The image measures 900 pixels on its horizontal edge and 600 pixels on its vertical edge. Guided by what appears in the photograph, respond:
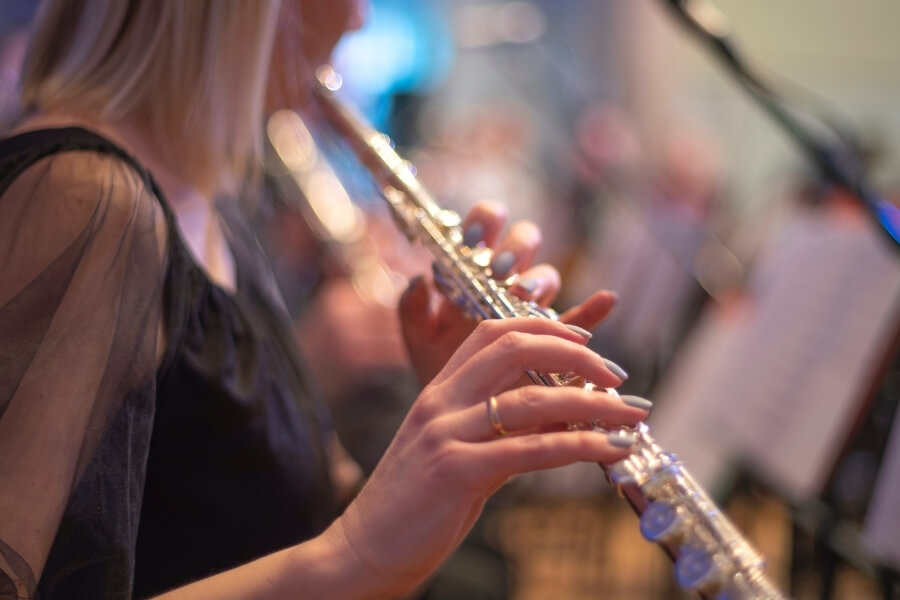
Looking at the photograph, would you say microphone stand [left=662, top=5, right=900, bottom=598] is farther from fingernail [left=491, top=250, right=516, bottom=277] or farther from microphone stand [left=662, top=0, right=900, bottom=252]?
fingernail [left=491, top=250, right=516, bottom=277]

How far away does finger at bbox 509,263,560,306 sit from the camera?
729 millimetres

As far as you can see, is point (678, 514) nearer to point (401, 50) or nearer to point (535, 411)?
point (535, 411)

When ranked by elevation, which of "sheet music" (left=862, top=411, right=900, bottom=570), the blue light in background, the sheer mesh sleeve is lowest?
"sheet music" (left=862, top=411, right=900, bottom=570)

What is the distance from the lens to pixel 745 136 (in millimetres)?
4895

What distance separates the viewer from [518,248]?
794 millimetres

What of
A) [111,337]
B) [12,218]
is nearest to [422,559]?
[111,337]

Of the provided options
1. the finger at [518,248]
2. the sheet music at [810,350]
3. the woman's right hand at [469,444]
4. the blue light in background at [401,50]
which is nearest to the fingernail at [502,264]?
the finger at [518,248]

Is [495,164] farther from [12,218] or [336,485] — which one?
[12,218]

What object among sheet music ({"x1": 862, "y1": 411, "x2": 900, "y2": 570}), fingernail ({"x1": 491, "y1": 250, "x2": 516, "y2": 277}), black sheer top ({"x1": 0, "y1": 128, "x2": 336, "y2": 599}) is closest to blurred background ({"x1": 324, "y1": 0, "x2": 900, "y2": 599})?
sheet music ({"x1": 862, "y1": 411, "x2": 900, "y2": 570})

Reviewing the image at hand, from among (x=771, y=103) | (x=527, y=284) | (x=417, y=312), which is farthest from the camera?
(x=771, y=103)

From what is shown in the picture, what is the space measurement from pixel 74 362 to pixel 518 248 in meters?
0.41

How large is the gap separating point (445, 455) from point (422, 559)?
0.23 ft

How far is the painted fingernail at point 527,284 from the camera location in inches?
28.7

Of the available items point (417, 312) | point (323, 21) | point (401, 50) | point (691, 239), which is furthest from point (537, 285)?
point (401, 50)
